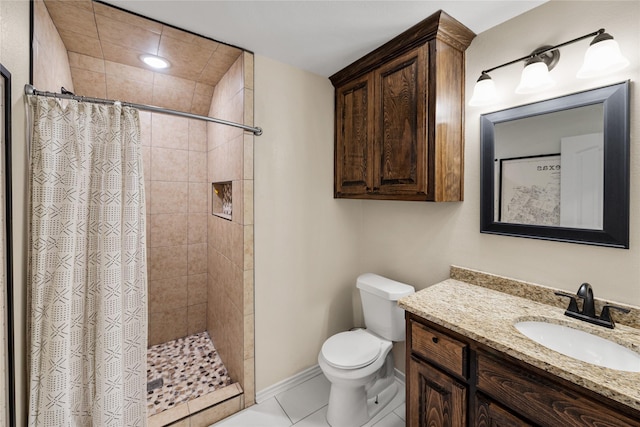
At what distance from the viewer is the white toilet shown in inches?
64.5

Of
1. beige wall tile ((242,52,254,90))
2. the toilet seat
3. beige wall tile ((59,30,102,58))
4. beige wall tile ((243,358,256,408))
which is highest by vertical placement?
beige wall tile ((59,30,102,58))

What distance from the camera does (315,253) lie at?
2168 millimetres

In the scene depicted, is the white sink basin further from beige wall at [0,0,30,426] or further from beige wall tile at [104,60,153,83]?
beige wall tile at [104,60,153,83]

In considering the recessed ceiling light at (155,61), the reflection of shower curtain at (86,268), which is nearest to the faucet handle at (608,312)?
the reflection of shower curtain at (86,268)

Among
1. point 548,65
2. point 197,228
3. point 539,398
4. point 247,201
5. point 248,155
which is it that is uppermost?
point 548,65

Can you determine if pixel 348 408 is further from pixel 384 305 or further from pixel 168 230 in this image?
pixel 168 230

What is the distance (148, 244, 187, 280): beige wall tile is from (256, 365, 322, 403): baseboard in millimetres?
1372

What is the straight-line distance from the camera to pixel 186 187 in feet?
8.72

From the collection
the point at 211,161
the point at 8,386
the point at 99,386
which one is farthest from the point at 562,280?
the point at 211,161

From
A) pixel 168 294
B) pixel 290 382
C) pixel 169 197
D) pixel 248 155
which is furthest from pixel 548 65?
pixel 168 294

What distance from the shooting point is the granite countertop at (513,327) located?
827 millimetres

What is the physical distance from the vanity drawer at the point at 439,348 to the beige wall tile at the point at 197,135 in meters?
2.43

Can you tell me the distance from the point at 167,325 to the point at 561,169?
10.4 feet

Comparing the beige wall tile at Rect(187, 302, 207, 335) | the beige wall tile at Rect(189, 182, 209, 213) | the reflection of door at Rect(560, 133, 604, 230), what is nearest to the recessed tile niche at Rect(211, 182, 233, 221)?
the beige wall tile at Rect(189, 182, 209, 213)
